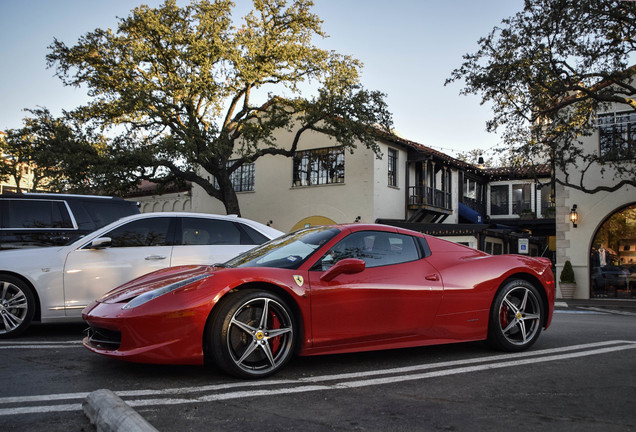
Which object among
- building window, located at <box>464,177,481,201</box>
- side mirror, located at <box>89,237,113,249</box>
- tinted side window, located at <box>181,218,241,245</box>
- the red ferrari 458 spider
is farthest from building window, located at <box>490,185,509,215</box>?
side mirror, located at <box>89,237,113,249</box>

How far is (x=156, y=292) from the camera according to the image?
4.25 metres

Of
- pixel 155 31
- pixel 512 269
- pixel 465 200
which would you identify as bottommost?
pixel 512 269

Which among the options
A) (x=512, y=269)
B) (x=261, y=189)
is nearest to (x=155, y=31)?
(x=261, y=189)

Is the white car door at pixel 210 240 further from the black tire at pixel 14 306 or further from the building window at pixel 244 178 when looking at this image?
the building window at pixel 244 178

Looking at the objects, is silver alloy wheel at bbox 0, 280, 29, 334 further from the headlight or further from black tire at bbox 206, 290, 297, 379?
black tire at bbox 206, 290, 297, 379

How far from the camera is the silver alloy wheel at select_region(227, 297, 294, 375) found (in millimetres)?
4188

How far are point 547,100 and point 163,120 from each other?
1693cm

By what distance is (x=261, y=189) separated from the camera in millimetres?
31438

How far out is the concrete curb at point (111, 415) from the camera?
97.7 inches

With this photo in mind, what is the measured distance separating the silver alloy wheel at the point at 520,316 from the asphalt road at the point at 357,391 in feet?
0.61

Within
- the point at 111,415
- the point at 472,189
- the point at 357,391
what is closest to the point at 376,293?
the point at 357,391

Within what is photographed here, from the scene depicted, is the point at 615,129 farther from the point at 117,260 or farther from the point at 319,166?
Answer: the point at 117,260

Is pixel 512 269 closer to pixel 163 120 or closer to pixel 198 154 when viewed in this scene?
pixel 198 154

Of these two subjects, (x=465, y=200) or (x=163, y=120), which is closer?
Result: (x=163, y=120)
